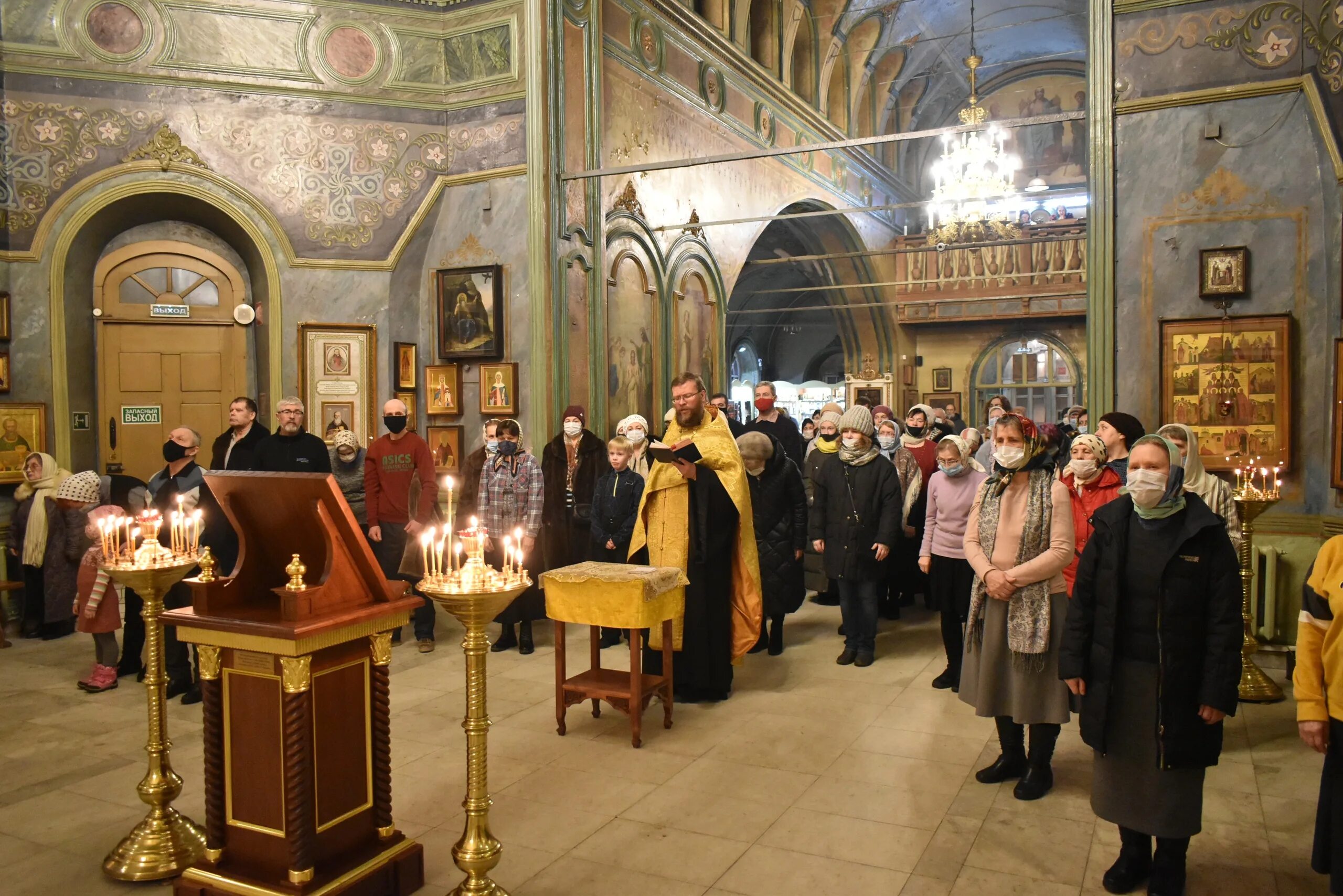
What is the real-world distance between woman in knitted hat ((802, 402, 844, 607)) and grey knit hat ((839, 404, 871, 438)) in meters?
0.26

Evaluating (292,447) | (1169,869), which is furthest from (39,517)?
(1169,869)

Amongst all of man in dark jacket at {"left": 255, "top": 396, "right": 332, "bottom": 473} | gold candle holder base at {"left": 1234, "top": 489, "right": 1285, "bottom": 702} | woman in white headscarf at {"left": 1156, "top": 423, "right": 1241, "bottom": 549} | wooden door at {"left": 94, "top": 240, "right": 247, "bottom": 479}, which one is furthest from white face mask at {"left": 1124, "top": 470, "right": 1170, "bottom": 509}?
wooden door at {"left": 94, "top": 240, "right": 247, "bottom": 479}

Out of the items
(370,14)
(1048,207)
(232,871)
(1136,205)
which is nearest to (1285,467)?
(1136,205)

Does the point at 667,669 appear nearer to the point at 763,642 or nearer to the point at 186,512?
the point at 763,642

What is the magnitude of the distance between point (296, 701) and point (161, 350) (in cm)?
754

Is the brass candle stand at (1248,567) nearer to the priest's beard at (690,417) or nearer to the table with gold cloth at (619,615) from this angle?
the priest's beard at (690,417)

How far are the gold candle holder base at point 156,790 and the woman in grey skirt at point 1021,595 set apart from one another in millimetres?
3482

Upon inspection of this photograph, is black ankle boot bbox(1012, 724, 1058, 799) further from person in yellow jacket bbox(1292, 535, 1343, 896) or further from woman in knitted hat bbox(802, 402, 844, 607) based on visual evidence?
woman in knitted hat bbox(802, 402, 844, 607)

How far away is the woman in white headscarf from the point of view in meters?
5.48

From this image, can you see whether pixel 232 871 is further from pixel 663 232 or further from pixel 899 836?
pixel 663 232

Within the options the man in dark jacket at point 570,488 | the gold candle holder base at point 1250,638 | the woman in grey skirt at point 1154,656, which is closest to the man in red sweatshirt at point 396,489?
the man in dark jacket at point 570,488

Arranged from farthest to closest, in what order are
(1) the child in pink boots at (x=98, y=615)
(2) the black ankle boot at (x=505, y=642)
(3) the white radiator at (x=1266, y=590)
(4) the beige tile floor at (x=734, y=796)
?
(2) the black ankle boot at (x=505, y=642)
(3) the white radiator at (x=1266, y=590)
(1) the child in pink boots at (x=98, y=615)
(4) the beige tile floor at (x=734, y=796)

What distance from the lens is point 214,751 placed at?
348 cm

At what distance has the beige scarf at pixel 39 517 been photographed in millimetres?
7750
